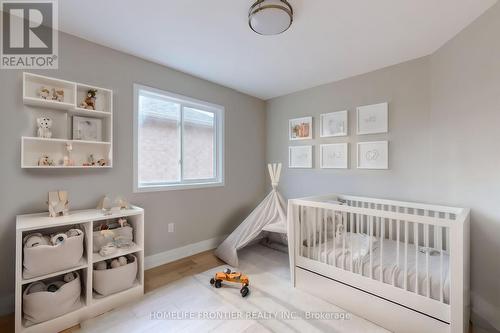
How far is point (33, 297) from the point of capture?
150cm

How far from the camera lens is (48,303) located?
1.54m

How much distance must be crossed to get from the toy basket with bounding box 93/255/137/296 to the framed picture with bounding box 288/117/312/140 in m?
2.65

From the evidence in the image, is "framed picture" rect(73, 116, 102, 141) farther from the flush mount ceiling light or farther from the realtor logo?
the flush mount ceiling light

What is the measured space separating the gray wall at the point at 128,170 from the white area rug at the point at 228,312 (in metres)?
0.75

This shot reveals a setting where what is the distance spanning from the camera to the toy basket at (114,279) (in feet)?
5.91

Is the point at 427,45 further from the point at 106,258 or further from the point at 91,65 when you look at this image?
the point at 106,258

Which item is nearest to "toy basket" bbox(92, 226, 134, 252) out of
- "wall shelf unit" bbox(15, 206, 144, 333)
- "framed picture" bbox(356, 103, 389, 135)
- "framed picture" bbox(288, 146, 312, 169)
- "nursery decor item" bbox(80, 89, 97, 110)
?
"wall shelf unit" bbox(15, 206, 144, 333)

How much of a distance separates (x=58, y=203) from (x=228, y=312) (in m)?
1.65

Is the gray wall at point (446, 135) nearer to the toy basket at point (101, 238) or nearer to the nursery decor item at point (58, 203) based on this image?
the toy basket at point (101, 238)

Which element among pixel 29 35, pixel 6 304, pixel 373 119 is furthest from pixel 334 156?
pixel 6 304

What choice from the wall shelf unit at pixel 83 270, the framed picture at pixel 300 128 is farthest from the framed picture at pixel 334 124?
the wall shelf unit at pixel 83 270

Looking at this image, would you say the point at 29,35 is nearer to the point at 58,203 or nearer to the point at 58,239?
the point at 58,203

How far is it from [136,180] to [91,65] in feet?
3.93

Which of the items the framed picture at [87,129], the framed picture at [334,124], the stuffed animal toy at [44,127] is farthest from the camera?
the framed picture at [334,124]
